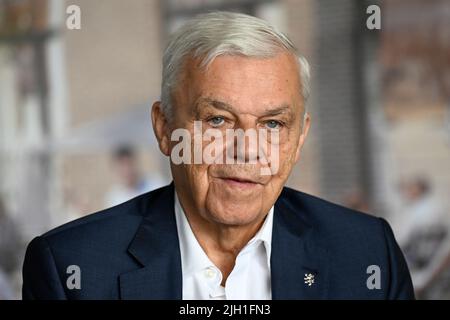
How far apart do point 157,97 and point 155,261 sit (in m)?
4.11

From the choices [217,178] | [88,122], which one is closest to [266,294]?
[217,178]

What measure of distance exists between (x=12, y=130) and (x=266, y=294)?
4820mm

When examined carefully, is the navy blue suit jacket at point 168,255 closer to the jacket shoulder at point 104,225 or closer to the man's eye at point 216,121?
the jacket shoulder at point 104,225

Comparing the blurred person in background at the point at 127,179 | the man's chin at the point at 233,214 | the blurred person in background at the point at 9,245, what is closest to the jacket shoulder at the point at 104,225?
the man's chin at the point at 233,214

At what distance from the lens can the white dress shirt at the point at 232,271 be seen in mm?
1441

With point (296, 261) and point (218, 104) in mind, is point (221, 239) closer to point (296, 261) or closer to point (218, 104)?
point (296, 261)

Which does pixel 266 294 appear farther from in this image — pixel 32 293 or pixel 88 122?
pixel 88 122

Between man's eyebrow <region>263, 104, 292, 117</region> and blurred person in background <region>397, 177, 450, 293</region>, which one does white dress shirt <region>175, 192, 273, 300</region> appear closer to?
man's eyebrow <region>263, 104, 292, 117</region>

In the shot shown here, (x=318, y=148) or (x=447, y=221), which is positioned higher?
(x=318, y=148)

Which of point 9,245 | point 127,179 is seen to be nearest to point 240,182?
point 127,179

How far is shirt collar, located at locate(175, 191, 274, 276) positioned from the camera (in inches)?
57.3

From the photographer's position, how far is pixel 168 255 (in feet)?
4.73

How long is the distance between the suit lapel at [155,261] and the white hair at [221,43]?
224mm
